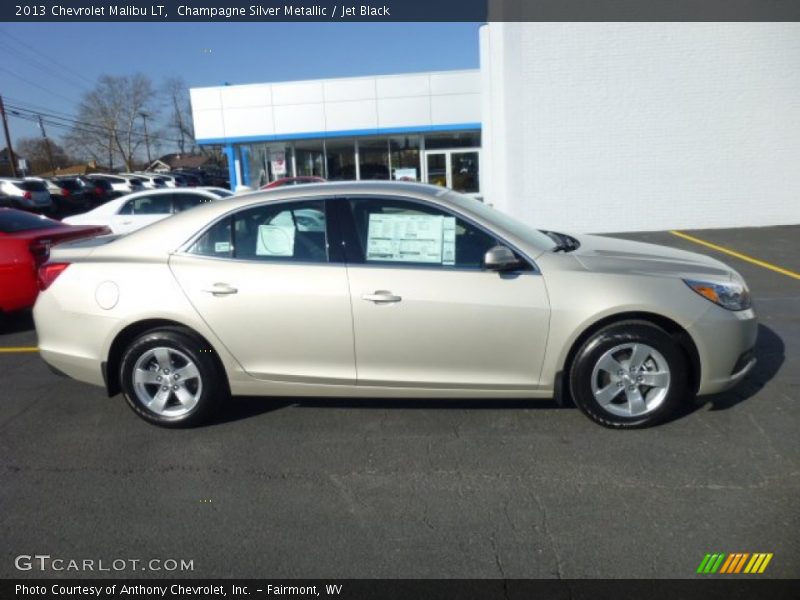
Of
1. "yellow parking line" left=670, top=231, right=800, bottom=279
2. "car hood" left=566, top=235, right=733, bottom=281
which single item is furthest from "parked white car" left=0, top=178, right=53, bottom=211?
"car hood" left=566, top=235, right=733, bottom=281

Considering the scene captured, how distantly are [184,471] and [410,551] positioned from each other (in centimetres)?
152

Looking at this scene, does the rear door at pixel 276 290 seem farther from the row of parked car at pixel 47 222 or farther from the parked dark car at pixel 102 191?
the parked dark car at pixel 102 191

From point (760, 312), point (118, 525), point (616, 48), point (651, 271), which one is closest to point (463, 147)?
point (616, 48)

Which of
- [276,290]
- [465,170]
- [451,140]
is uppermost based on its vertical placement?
[451,140]

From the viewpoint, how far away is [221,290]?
3762 mm

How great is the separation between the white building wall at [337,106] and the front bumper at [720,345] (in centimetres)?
2079

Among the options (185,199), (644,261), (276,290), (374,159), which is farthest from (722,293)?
(374,159)

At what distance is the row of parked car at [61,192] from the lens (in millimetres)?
21297

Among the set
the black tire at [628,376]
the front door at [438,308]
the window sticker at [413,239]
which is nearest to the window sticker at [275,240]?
the front door at [438,308]

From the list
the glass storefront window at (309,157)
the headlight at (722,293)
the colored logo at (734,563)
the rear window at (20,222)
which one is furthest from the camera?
the glass storefront window at (309,157)

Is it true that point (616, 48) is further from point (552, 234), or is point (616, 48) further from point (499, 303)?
point (499, 303)

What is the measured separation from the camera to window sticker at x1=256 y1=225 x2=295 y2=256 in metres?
3.86

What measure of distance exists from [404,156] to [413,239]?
2159 centimetres

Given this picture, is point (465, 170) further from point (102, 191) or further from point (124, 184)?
point (124, 184)
